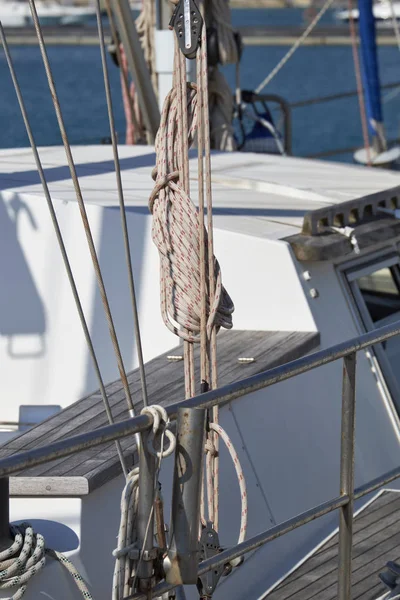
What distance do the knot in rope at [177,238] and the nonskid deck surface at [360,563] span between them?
3.45 ft

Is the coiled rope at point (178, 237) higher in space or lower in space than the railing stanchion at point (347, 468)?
higher

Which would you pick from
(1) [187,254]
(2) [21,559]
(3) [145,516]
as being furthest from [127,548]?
(1) [187,254]

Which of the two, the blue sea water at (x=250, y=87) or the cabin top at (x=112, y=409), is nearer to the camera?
the cabin top at (x=112, y=409)

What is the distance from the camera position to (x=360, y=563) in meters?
4.13

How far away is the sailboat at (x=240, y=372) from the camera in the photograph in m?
3.54

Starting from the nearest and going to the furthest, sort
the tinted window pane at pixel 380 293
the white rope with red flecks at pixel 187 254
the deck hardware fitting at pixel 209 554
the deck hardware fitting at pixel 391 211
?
the deck hardware fitting at pixel 209 554, the white rope with red flecks at pixel 187 254, the tinted window pane at pixel 380 293, the deck hardware fitting at pixel 391 211

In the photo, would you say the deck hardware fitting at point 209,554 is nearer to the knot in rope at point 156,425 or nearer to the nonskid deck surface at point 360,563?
the nonskid deck surface at point 360,563

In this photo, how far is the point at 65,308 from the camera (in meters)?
5.58

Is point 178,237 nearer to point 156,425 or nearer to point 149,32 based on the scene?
point 156,425

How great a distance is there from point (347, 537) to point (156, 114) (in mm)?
5554

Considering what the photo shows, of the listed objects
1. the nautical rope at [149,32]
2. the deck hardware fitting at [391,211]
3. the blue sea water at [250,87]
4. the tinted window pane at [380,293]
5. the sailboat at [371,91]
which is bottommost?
the tinted window pane at [380,293]

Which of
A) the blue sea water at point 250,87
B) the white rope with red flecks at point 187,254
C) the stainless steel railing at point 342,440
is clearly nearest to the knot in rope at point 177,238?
the white rope with red flecks at point 187,254

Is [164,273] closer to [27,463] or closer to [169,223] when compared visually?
[169,223]

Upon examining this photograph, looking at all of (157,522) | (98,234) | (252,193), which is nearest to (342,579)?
(157,522)
